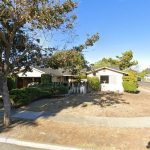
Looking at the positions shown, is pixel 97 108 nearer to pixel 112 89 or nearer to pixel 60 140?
pixel 60 140

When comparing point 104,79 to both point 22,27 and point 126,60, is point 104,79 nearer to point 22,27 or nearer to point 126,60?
point 22,27

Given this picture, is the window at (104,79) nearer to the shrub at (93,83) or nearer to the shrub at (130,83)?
the shrub at (93,83)

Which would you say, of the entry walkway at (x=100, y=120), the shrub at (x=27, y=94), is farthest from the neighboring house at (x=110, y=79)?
the entry walkway at (x=100, y=120)

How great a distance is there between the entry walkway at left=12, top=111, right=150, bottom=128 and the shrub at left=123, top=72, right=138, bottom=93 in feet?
59.6

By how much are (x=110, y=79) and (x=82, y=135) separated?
25.6m

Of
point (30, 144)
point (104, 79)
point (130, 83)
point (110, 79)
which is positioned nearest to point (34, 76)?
point (104, 79)

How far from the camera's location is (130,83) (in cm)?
3475

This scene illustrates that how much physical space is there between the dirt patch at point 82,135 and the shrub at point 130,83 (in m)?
20.9

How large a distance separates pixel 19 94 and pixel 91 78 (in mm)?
15936

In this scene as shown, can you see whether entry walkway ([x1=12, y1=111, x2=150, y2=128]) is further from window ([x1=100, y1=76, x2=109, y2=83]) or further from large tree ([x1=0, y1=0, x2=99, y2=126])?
window ([x1=100, y1=76, x2=109, y2=83])

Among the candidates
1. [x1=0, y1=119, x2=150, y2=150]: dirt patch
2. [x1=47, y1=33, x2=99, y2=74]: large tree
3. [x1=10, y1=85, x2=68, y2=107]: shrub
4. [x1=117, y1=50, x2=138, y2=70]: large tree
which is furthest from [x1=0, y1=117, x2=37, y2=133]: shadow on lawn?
[x1=117, y1=50, x2=138, y2=70]: large tree

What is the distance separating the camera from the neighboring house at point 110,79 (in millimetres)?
37344

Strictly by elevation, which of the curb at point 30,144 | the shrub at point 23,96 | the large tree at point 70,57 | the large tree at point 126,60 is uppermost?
the large tree at point 126,60

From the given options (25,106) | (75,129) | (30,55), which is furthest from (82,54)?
(25,106)
